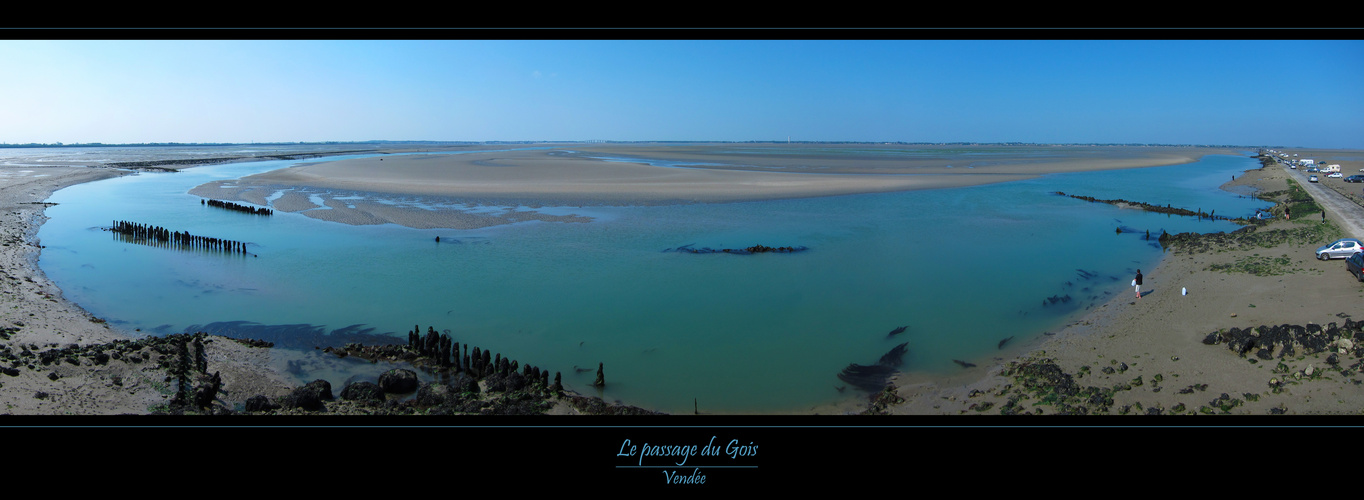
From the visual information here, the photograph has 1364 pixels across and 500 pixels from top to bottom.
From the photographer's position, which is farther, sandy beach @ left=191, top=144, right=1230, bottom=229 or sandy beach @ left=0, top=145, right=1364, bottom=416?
sandy beach @ left=191, top=144, right=1230, bottom=229

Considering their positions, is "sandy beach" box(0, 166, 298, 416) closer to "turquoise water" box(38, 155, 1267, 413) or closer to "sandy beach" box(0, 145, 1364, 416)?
"sandy beach" box(0, 145, 1364, 416)

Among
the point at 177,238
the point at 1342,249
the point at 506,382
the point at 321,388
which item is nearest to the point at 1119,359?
the point at 1342,249

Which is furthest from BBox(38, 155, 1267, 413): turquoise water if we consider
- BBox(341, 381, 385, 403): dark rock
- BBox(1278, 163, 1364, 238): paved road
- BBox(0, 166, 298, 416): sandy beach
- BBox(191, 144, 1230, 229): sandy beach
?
BBox(1278, 163, 1364, 238): paved road

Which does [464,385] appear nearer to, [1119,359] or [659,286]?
[659,286]
